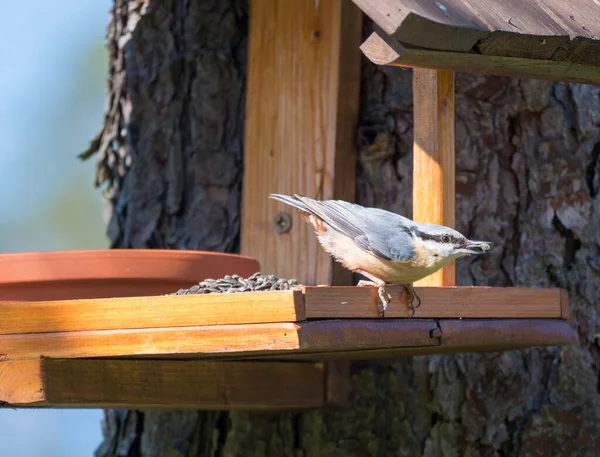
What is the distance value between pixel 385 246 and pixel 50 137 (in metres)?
6.92

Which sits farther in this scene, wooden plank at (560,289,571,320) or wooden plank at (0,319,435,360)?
wooden plank at (560,289,571,320)

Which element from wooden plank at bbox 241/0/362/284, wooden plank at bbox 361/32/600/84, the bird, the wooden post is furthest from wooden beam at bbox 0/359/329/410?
wooden plank at bbox 361/32/600/84

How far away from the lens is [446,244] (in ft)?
8.79

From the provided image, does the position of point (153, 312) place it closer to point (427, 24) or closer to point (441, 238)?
point (441, 238)

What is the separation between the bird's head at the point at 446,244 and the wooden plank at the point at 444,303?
0.10 m

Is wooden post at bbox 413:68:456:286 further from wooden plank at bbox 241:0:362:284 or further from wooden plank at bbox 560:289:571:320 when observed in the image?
wooden plank at bbox 241:0:362:284

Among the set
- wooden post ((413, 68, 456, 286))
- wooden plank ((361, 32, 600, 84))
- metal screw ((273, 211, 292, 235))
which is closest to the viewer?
wooden plank ((361, 32, 600, 84))

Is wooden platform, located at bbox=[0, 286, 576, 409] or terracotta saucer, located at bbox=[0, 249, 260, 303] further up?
terracotta saucer, located at bbox=[0, 249, 260, 303]

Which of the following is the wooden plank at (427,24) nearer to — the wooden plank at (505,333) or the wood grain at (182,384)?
the wooden plank at (505,333)

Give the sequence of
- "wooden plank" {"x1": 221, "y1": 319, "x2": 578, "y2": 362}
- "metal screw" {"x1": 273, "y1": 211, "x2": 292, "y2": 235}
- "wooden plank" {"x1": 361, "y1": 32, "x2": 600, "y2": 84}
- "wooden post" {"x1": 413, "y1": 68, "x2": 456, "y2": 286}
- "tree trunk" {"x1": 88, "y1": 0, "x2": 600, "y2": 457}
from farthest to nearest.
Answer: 1. "metal screw" {"x1": 273, "y1": 211, "x2": 292, "y2": 235}
2. "tree trunk" {"x1": 88, "y1": 0, "x2": 600, "y2": 457}
3. "wooden post" {"x1": 413, "y1": 68, "x2": 456, "y2": 286}
4. "wooden plank" {"x1": 221, "y1": 319, "x2": 578, "y2": 362}
5. "wooden plank" {"x1": 361, "y1": 32, "x2": 600, "y2": 84}

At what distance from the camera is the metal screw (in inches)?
147

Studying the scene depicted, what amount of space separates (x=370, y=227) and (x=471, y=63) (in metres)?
0.52

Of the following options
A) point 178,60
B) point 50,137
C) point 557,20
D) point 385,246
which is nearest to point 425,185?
point 385,246

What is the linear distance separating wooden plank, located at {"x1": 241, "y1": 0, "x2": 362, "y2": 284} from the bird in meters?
0.62
